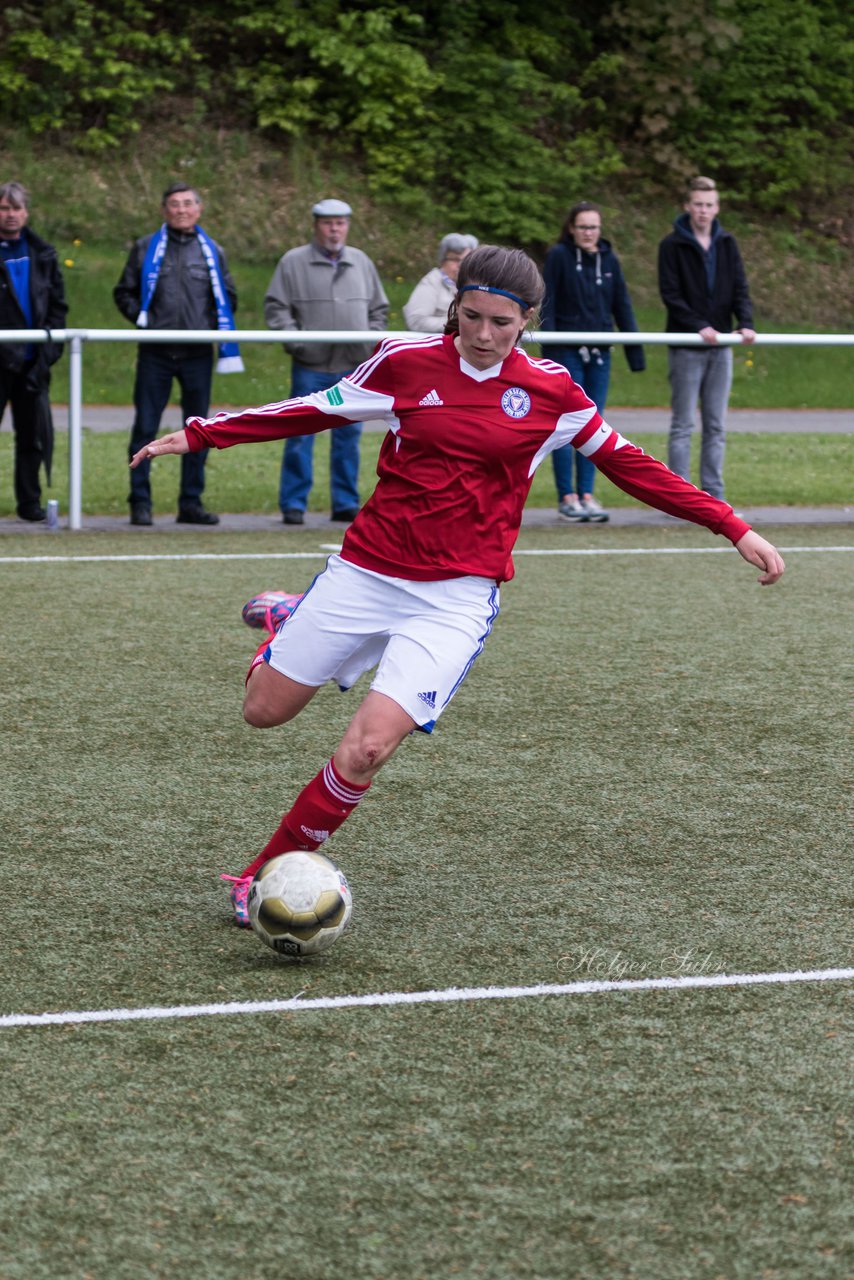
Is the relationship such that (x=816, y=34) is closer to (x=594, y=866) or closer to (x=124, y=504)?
(x=124, y=504)

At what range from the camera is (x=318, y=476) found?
14336mm

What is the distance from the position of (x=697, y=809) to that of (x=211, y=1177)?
2.91m

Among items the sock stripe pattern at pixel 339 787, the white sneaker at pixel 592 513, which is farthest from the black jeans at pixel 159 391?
the sock stripe pattern at pixel 339 787


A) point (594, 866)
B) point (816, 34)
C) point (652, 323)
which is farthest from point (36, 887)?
point (816, 34)

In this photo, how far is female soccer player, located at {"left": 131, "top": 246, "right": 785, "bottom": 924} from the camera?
4.32 m

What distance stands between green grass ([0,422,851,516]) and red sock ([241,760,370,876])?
8.27 meters

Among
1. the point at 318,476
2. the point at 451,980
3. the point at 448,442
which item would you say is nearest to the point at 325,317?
the point at 318,476

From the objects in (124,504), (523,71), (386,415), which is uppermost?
(523,71)

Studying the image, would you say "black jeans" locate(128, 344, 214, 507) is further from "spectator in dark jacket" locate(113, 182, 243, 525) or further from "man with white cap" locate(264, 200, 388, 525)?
"man with white cap" locate(264, 200, 388, 525)

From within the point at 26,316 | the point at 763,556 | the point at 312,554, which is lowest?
the point at 312,554

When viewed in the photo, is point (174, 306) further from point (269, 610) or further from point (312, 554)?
point (269, 610)

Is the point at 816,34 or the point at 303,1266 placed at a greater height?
the point at 816,34

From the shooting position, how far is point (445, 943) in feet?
14.5

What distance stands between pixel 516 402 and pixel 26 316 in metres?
7.55
